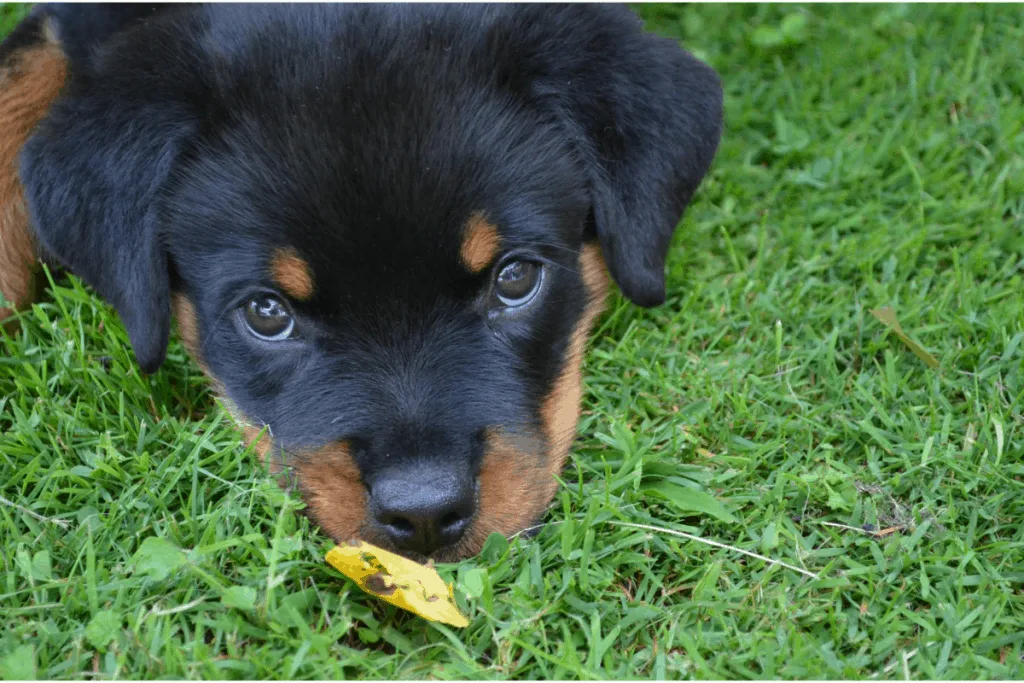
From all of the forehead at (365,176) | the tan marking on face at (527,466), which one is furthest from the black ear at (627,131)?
the tan marking on face at (527,466)

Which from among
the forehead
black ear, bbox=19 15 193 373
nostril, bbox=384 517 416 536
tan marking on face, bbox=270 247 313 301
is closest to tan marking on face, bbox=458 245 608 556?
nostril, bbox=384 517 416 536

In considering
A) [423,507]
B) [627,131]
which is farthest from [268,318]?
[627,131]

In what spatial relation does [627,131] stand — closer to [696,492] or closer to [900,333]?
[696,492]

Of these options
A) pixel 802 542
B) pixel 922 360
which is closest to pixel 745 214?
pixel 922 360

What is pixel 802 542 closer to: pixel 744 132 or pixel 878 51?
pixel 744 132

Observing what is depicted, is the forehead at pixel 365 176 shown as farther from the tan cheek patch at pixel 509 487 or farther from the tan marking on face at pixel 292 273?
the tan cheek patch at pixel 509 487

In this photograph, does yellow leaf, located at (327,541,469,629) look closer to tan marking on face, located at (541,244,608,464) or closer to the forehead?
tan marking on face, located at (541,244,608,464)

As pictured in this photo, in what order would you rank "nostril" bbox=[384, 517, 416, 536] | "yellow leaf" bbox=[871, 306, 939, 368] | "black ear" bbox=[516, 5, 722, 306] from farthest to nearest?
1. "yellow leaf" bbox=[871, 306, 939, 368]
2. "black ear" bbox=[516, 5, 722, 306]
3. "nostril" bbox=[384, 517, 416, 536]
